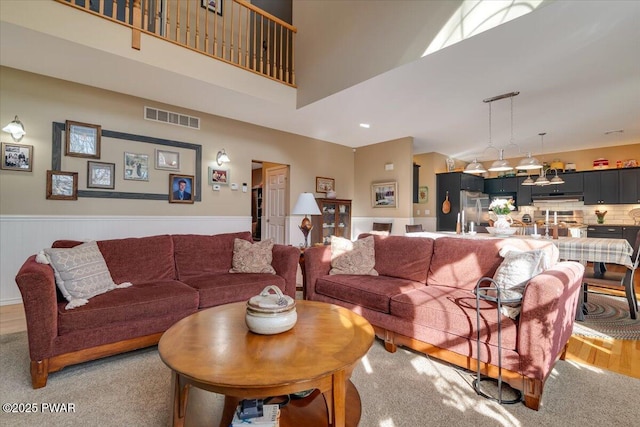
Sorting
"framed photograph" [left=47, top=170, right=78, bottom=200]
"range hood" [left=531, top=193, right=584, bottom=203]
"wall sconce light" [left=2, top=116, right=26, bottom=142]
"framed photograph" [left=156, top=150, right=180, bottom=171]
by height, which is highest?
"wall sconce light" [left=2, top=116, right=26, bottom=142]

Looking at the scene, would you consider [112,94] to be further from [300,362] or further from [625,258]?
[625,258]

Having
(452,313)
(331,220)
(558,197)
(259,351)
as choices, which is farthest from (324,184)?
(558,197)

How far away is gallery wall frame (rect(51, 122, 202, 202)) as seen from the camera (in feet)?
11.8

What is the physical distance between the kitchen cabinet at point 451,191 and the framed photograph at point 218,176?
4.92 metres

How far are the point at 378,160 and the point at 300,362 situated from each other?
227 inches

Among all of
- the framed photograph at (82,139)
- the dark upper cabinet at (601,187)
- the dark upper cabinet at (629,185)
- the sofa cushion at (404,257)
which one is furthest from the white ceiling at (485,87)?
the sofa cushion at (404,257)

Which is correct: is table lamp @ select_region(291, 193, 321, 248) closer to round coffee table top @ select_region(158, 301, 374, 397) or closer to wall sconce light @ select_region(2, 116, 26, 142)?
round coffee table top @ select_region(158, 301, 374, 397)

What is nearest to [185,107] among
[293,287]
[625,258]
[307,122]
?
[307,122]

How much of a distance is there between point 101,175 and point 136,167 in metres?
0.42

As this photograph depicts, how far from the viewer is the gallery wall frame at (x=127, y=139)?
3.58m

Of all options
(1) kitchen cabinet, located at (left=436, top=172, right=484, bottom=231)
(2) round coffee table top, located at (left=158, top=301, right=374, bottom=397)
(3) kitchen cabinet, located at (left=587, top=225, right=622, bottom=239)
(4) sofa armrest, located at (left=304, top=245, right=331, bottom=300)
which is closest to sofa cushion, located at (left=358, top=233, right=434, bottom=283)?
(4) sofa armrest, located at (left=304, top=245, right=331, bottom=300)

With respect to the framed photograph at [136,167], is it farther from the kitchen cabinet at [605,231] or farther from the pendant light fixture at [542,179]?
the kitchen cabinet at [605,231]

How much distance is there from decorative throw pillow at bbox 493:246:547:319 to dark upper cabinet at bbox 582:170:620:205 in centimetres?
657

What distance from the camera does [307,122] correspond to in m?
5.20
